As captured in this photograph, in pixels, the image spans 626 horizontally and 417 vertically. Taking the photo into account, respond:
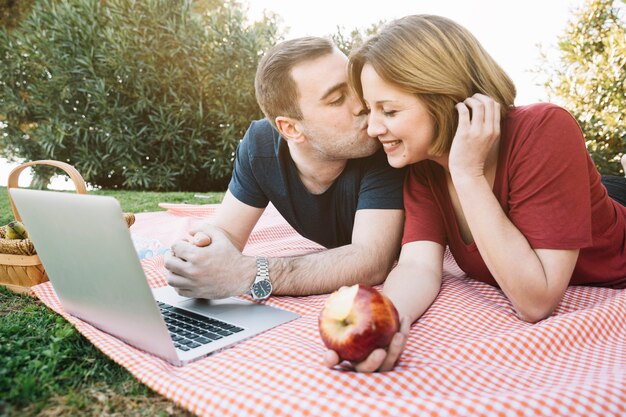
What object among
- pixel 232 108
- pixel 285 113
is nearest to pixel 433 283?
pixel 285 113

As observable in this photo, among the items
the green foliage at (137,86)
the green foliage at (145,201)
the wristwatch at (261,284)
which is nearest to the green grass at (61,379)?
the wristwatch at (261,284)

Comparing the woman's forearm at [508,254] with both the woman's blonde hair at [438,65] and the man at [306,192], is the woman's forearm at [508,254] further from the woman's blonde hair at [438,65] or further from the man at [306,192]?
the man at [306,192]

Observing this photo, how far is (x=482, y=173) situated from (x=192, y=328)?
4.11 ft

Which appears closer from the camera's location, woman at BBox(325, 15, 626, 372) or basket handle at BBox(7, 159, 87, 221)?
woman at BBox(325, 15, 626, 372)

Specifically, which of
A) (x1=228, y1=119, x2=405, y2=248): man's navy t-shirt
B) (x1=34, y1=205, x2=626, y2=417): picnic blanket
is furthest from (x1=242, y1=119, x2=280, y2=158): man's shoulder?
(x1=34, y1=205, x2=626, y2=417): picnic blanket

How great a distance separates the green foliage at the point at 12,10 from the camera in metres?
11.0

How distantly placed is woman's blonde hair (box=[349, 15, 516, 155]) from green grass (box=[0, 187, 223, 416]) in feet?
4.74

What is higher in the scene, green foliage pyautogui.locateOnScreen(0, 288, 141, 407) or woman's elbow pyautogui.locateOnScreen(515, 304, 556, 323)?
green foliage pyautogui.locateOnScreen(0, 288, 141, 407)

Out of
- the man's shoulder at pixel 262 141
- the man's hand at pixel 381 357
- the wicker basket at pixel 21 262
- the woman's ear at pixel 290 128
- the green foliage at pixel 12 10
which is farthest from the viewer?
the green foliage at pixel 12 10

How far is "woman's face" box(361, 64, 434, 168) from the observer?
1.99 metres

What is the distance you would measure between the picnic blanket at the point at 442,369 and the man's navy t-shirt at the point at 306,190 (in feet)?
2.02

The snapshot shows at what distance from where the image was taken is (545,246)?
1.78 metres

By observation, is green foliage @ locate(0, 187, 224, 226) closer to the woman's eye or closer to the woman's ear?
the woman's ear

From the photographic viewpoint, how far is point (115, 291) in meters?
1.48
